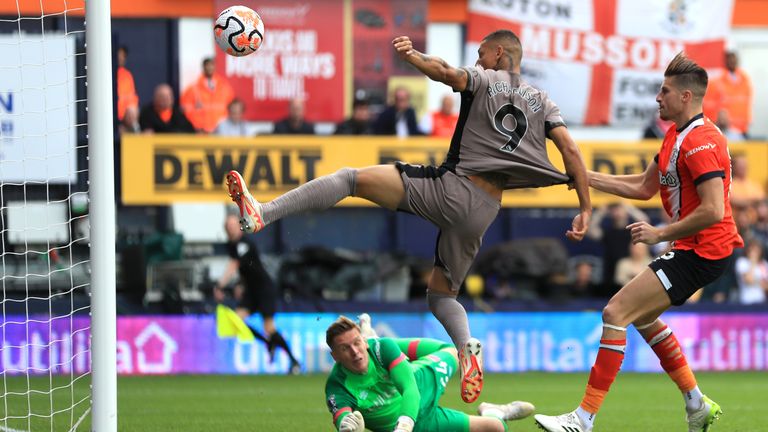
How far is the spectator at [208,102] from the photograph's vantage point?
15.8 m

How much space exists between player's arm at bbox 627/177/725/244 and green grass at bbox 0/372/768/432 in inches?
88.2

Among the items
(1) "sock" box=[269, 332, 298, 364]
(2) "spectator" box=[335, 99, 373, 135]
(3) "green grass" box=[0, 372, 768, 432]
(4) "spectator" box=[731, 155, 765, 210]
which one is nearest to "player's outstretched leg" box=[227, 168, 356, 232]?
(3) "green grass" box=[0, 372, 768, 432]

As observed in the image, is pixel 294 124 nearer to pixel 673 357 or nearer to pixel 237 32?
pixel 237 32

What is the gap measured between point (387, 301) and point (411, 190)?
7.74 metres

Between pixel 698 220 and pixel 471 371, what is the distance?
1.62 metres

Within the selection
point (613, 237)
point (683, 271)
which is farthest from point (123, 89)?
point (683, 271)

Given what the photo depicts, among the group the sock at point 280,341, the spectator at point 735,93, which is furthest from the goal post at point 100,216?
the spectator at point 735,93

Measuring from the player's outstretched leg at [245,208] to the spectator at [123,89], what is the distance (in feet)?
27.9

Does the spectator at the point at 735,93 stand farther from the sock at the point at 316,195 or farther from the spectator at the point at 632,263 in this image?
the sock at the point at 316,195

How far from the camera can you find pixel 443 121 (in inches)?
634

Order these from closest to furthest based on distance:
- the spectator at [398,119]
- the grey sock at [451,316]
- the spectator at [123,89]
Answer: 1. the grey sock at [451,316]
2. the spectator at [123,89]
3. the spectator at [398,119]

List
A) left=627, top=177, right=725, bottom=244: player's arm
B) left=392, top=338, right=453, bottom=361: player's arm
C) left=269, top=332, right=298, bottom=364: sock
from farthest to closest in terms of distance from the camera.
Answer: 1. left=269, top=332, right=298, bottom=364: sock
2. left=392, top=338, right=453, bottom=361: player's arm
3. left=627, top=177, right=725, bottom=244: player's arm

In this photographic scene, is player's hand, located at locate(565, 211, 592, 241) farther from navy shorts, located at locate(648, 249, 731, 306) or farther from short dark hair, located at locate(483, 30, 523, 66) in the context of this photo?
short dark hair, located at locate(483, 30, 523, 66)

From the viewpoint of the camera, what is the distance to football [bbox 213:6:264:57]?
26.0ft
